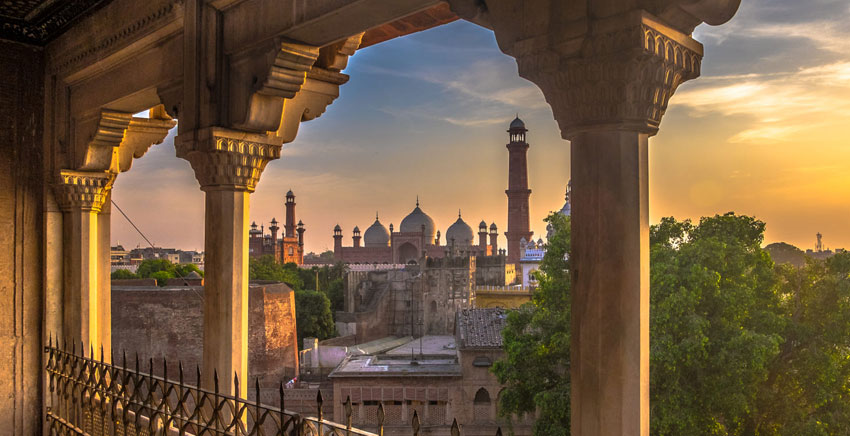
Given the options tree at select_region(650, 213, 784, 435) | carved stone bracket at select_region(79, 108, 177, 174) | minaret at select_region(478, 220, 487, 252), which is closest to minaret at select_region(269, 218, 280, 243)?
minaret at select_region(478, 220, 487, 252)

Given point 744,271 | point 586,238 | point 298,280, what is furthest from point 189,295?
point 298,280

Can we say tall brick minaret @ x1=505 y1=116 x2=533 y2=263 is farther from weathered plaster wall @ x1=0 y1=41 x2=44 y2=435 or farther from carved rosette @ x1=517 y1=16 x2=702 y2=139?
carved rosette @ x1=517 y1=16 x2=702 y2=139

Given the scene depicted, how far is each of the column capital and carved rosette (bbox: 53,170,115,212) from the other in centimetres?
182

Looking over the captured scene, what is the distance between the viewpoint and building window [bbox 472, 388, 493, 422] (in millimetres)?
22516

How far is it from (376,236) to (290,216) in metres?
8.52

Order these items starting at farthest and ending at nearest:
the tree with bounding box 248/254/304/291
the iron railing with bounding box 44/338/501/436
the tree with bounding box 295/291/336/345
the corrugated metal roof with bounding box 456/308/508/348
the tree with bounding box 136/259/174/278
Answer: the tree with bounding box 248/254/304/291 → the tree with bounding box 136/259/174/278 → the tree with bounding box 295/291/336/345 → the corrugated metal roof with bounding box 456/308/508/348 → the iron railing with bounding box 44/338/501/436

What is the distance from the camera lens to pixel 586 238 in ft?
7.11

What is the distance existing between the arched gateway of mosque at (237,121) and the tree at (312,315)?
30.3m

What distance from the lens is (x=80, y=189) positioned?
5.38 metres

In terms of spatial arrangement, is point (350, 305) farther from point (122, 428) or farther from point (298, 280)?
point (122, 428)

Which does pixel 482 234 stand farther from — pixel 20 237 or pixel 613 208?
pixel 613 208

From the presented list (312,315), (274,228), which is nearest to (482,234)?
(274,228)

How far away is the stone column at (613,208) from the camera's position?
2094mm

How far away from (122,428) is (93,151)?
2.31 metres
